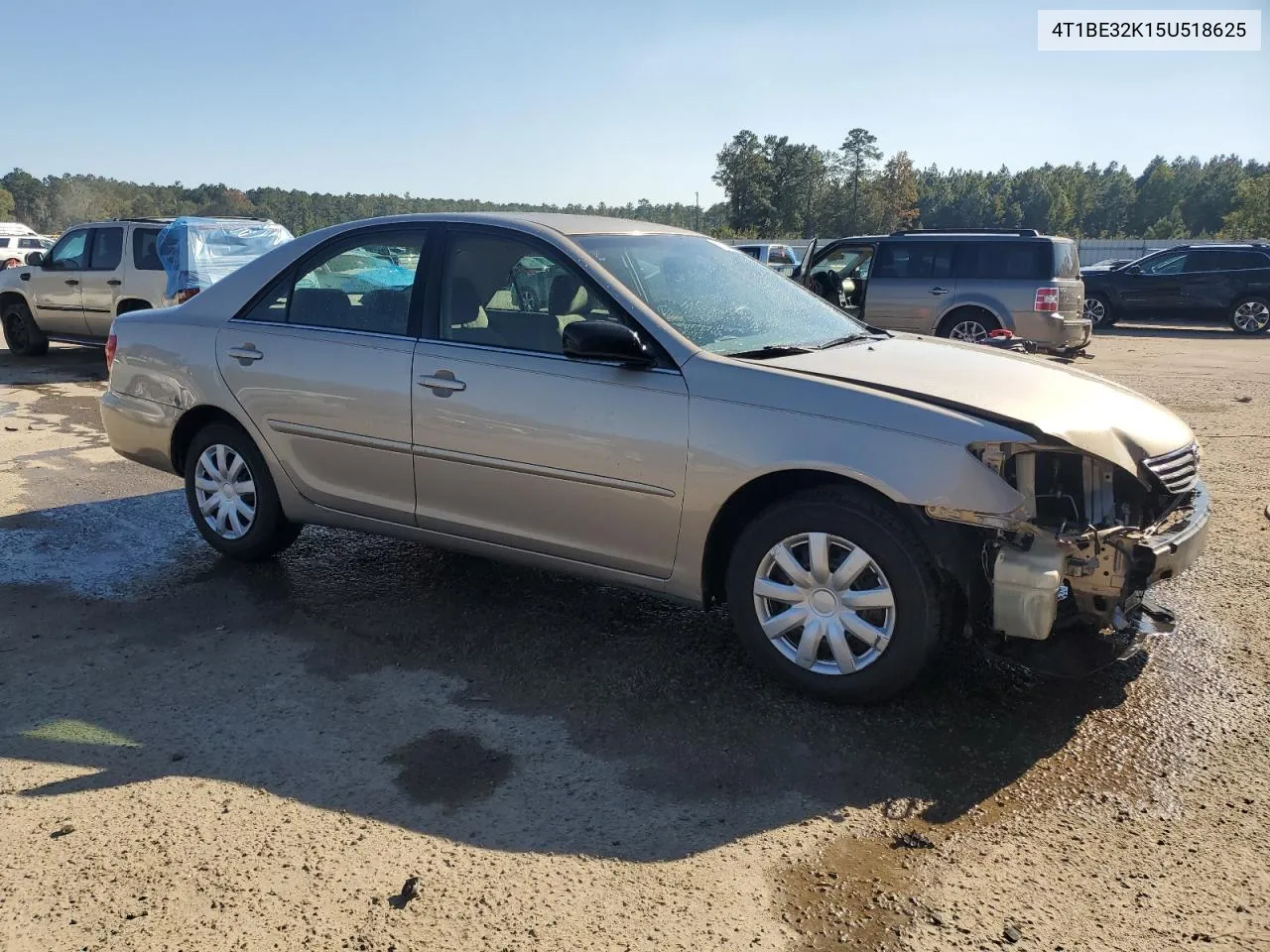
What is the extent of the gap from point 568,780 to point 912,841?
3.53ft

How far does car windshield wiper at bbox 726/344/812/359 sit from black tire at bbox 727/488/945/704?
659 mm

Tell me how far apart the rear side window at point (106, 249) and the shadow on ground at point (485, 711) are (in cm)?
873

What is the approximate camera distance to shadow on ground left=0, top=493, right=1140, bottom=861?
3105 millimetres

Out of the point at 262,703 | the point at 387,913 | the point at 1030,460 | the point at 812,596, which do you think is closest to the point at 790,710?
the point at 812,596

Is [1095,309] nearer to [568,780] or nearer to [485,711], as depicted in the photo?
[485,711]

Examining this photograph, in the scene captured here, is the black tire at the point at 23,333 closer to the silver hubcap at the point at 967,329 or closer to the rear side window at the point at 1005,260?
the silver hubcap at the point at 967,329

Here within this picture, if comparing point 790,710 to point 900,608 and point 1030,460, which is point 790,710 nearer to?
point 900,608

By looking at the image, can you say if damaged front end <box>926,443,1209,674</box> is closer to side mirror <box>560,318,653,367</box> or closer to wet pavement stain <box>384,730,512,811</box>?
side mirror <box>560,318,653,367</box>

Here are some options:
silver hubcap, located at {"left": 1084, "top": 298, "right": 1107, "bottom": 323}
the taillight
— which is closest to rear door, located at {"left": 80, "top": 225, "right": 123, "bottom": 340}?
the taillight

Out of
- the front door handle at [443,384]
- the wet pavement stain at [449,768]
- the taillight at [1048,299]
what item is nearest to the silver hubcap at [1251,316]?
the taillight at [1048,299]

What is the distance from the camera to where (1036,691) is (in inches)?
150

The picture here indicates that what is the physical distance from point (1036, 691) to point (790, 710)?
38.8 inches

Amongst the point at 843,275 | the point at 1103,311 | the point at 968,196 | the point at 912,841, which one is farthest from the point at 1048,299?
the point at 968,196

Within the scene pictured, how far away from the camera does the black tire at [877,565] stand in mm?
3441
